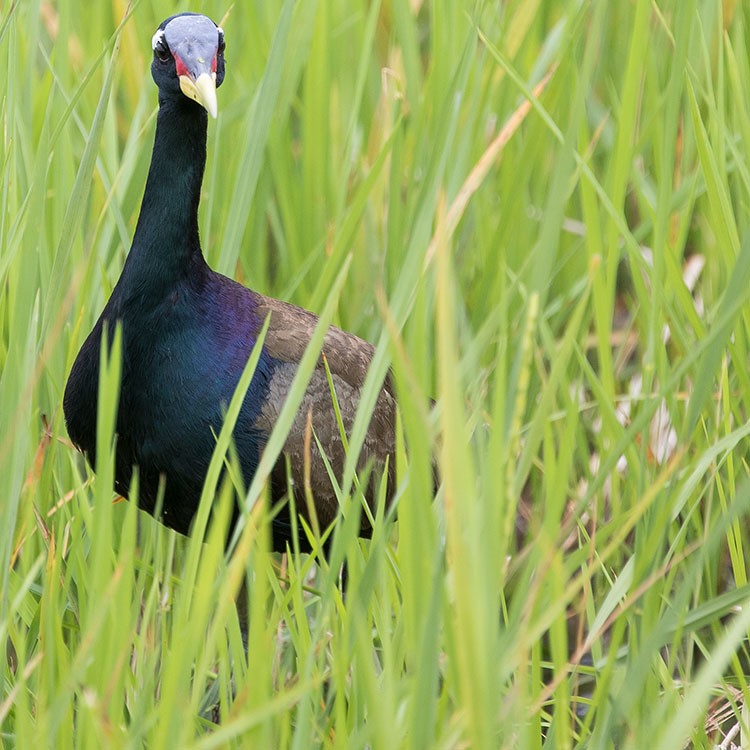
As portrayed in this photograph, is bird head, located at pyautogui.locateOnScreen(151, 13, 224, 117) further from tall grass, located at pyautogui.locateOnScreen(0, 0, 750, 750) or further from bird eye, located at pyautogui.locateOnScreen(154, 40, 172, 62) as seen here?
tall grass, located at pyautogui.locateOnScreen(0, 0, 750, 750)

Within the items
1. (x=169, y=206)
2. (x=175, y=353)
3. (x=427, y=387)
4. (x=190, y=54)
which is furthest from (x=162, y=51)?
(x=427, y=387)

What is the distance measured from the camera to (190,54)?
2033 mm

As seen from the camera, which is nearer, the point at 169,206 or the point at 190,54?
the point at 190,54

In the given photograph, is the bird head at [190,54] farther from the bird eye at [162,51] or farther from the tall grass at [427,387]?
the tall grass at [427,387]

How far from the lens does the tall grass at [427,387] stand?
1.35 metres

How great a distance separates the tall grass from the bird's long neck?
0.32 feet

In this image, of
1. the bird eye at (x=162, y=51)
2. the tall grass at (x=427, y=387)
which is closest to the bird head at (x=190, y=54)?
the bird eye at (x=162, y=51)

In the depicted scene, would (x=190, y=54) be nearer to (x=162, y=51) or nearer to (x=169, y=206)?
(x=162, y=51)

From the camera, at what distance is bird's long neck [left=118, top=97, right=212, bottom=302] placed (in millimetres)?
2166

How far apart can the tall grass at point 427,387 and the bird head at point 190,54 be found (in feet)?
0.41

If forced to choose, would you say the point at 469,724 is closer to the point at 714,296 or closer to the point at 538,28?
the point at 714,296

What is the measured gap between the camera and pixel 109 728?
1.31 meters

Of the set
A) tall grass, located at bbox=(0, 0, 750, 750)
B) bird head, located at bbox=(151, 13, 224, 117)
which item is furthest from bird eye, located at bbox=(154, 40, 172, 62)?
tall grass, located at bbox=(0, 0, 750, 750)

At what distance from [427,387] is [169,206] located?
20.4 inches
